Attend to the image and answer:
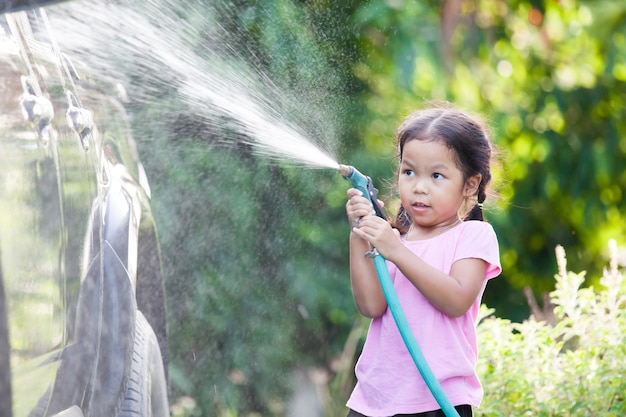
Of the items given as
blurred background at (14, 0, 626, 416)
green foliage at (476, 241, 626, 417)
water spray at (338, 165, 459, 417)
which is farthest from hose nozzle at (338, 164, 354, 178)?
green foliage at (476, 241, 626, 417)

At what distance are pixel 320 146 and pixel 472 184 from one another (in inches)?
25.7

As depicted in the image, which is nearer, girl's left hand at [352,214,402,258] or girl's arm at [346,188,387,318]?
girl's left hand at [352,214,402,258]

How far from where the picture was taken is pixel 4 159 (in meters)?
1.60

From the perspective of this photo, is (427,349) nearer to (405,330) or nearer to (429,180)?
(405,330)

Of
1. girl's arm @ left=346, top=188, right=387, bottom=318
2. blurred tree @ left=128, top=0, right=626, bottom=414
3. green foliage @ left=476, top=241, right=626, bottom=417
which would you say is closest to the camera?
girl's arm @ left=346, top=188, right=387, bottom=318

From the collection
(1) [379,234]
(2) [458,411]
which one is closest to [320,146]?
(1) [379,234]

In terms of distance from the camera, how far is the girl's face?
2.14 m

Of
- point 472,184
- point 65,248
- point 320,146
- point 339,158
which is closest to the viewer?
point 65,248

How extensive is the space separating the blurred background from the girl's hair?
562mm

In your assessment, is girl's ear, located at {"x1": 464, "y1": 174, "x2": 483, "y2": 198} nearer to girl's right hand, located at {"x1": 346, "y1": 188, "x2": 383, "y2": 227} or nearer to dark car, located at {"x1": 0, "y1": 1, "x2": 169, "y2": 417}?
girl's right hand, located at {"x1": 346, "y1": 188, "x2": 383, "y2": 227}

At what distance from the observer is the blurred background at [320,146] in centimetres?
317

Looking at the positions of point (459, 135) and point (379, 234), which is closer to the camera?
point (379, 234)

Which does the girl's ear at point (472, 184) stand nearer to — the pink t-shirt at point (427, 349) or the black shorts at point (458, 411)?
the pink t-shirt at point (427, 349)

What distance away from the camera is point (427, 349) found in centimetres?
211
